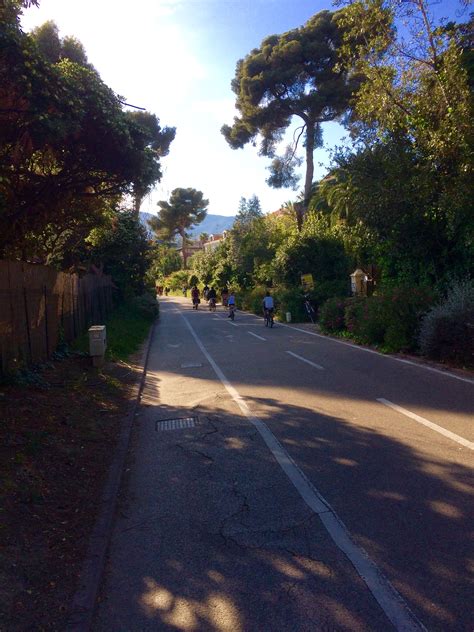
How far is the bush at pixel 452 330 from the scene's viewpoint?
452 inches

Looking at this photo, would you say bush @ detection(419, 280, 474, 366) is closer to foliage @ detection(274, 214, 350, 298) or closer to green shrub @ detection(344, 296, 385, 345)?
green shrub @ detection(344, 296, 385, 345)

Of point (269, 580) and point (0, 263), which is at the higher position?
point (0, 263)

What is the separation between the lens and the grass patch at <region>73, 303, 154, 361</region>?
48.0 ft

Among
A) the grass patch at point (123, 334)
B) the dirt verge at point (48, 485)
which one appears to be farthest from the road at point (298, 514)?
the grass patch at point (123, 334)

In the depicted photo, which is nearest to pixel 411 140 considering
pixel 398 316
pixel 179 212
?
pixel 398 316

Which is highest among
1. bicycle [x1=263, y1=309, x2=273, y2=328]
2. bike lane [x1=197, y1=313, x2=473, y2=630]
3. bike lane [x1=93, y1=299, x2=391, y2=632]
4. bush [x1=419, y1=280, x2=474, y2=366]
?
bush [x1=419, y1=280, x2=474, y2=366]

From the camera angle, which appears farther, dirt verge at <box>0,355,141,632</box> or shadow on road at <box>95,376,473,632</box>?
dirt verge at <box>0,355,141,632</box>

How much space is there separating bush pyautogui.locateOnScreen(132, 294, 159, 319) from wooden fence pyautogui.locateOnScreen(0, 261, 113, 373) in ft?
→ 43.9

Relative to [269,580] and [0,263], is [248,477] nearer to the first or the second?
[269,580]

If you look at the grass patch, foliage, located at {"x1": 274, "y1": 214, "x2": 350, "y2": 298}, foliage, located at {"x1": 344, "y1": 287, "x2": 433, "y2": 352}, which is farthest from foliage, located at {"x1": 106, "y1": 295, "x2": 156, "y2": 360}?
foliage, located at {"x1": 274, "y1": 214, "x2": 350, "y2": 298}

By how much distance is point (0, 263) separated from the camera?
8453 millimetres

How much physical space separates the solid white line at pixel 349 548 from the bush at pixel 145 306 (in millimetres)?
23030

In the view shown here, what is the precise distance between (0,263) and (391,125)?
10285 millimetres

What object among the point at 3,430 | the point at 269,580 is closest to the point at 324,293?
the point at 3,430
